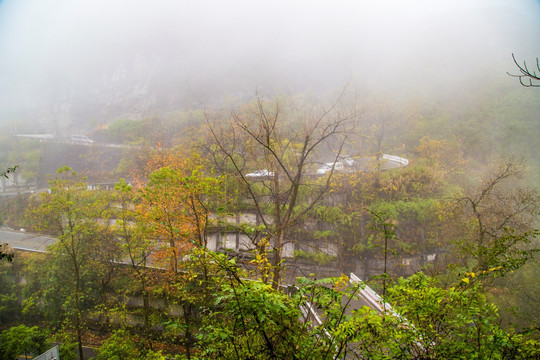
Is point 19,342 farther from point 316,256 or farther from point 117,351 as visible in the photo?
point 316,256

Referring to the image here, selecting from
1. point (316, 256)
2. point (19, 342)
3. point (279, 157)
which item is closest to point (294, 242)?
point (279, 157)

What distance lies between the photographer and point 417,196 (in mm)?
15875

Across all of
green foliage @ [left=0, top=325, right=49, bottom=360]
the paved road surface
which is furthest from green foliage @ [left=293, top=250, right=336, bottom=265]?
the paved road surface

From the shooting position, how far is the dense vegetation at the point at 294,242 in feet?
10.4

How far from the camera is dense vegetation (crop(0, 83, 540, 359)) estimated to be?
316 cm

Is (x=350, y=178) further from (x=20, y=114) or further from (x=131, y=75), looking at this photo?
(x=20, y=114)

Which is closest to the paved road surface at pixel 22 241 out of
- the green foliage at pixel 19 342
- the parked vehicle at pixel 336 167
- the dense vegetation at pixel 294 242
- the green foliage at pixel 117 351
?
the dense vegetation at pixel 294 242

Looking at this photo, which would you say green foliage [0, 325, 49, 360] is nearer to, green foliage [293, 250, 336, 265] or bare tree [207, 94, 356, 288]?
bare tree [207, 94, 356, 288]

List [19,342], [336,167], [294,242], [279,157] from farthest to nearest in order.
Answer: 1. [336,167]
2. [279,157]
3. [19,342]
4. [294,242]

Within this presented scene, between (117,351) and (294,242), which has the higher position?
(294,242)

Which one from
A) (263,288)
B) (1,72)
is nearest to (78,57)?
(1,72)

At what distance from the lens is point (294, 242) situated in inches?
305

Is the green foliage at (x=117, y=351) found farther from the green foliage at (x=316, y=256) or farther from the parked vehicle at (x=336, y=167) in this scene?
the parked vehicle at (x=336, y=167)

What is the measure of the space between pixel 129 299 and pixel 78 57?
53.5 m
